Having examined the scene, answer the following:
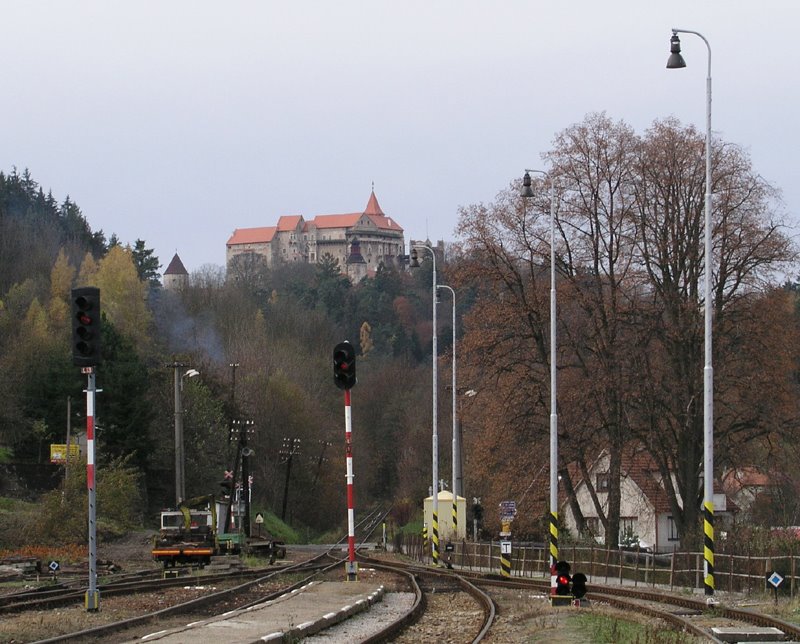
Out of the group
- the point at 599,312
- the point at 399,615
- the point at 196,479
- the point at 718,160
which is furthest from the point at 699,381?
the point at 196,479

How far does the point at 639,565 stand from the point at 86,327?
21714 mm

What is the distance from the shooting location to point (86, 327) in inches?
852

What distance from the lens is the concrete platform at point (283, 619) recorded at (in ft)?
55.4

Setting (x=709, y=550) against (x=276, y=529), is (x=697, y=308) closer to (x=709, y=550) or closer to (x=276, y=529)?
(x=709, y=550)

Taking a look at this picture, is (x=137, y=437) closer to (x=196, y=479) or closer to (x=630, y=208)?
(x=196, y=479)

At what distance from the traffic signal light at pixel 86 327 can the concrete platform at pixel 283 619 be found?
472cm

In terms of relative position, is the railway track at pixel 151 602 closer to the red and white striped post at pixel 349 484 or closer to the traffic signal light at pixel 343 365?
the red and white striped post at pixel 349 484

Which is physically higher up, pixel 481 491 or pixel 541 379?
pixel 541 379

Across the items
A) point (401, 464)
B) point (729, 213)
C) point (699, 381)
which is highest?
point (729, 213)

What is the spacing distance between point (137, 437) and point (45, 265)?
58.5 m

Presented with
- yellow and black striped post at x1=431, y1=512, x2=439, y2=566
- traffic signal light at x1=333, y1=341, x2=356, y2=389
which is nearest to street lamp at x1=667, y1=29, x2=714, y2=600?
traffic signal light at x1=333, y1=341, x2=356, y2=389

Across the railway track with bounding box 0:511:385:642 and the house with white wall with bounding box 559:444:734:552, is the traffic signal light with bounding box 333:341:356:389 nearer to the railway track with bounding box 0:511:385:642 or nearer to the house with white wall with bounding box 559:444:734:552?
the railway track with bounding box 0:511:385:642

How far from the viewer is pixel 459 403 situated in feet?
200

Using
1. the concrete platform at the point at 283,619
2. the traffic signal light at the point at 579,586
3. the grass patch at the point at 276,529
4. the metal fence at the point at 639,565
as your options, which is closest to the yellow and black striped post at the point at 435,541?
the metal fence at the point at 639,565
